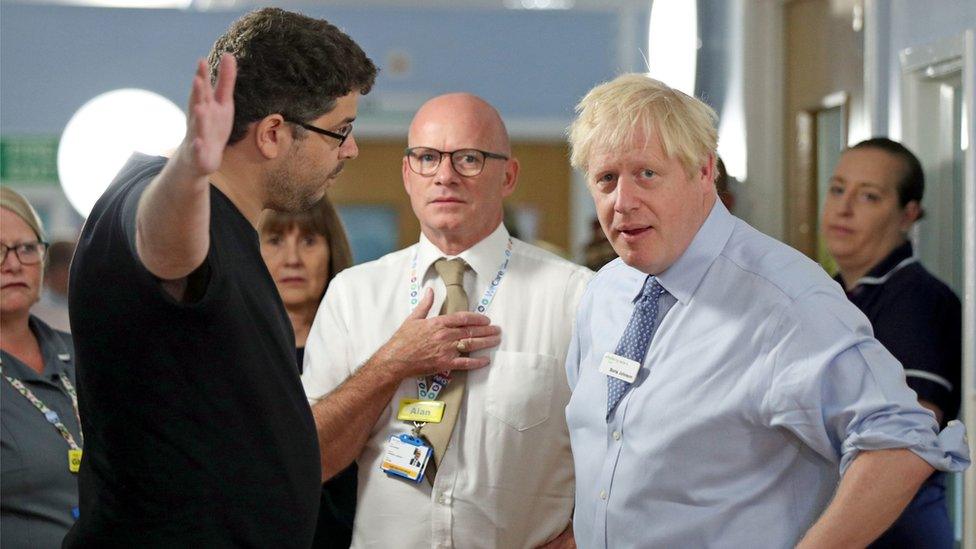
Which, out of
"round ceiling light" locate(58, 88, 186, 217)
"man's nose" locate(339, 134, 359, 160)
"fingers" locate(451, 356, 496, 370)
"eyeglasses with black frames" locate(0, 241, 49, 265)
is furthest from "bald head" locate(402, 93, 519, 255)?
"round ceiling light" locate(58, 88, 186, 217)

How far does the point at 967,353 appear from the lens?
278 cm

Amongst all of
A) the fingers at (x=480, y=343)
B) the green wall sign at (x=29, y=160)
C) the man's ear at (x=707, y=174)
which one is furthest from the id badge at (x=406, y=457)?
Answer: the green wall sign at (x=29, y=160)

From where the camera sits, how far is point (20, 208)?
3.01 metres

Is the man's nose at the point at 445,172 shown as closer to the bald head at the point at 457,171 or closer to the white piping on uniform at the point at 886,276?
the bald head at the point at 457,171

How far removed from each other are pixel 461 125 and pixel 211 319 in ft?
3.89

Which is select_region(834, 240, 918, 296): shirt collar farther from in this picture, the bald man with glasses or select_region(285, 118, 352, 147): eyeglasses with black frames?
select_region(285, 118, 352, 147): eyeglasses with black frames

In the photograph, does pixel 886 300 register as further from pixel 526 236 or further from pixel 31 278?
pixel 526 236

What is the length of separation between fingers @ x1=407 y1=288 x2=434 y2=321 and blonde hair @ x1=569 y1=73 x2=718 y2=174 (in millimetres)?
645

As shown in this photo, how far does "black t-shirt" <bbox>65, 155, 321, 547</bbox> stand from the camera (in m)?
1.48

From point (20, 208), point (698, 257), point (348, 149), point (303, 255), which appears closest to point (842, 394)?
point (698, 257)

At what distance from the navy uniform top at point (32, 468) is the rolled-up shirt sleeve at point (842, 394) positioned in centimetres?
184

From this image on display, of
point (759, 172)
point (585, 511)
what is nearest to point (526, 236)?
point (759, 172)

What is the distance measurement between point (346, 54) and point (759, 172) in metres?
2.86

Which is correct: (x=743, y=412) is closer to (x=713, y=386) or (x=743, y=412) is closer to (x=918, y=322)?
(x=713, y=386)
